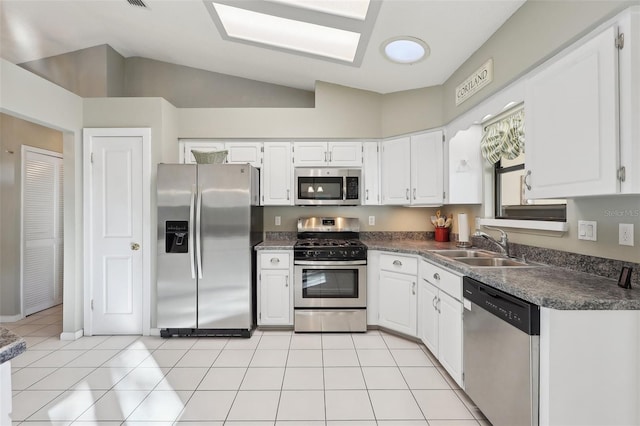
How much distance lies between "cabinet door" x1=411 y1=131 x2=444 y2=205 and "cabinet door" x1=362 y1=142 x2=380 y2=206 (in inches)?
16.2

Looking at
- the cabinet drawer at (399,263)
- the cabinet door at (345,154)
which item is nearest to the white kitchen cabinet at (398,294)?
the cabinet drawer at (399,263)

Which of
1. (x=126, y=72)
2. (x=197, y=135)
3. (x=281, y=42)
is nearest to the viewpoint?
(x=281, y=42)

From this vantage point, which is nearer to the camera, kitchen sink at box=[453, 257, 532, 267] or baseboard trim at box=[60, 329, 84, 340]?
kitchen sink at box=[453, 257, 532, 267]

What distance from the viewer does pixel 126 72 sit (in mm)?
3994

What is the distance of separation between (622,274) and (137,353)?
3.48 m

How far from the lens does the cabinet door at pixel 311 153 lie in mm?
3643

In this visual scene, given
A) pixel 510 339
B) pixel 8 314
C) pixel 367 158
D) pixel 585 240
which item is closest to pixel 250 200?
pixel 367 158

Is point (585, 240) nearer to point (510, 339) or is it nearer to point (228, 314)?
point (510, 339)

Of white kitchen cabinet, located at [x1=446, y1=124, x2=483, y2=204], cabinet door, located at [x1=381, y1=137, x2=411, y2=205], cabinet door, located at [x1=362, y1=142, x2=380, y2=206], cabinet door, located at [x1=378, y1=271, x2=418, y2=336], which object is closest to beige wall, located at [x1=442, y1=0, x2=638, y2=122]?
white kitchen cabinet, located at [x1=446, y1=124, x2=483, y2=204]

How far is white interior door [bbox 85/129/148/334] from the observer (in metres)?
3.20

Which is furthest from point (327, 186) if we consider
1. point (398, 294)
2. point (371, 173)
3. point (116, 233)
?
point (116, 233)

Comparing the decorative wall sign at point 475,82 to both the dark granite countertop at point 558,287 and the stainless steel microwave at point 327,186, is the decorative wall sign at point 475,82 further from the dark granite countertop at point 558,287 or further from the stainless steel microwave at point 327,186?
the dark granite countertop at point 558,287

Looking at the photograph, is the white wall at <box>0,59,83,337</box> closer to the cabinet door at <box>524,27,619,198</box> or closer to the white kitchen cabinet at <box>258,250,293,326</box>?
the white kitchen cabinet at <box>258,250,293,326</box>

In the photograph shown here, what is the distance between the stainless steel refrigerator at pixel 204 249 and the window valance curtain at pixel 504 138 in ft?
7.29
